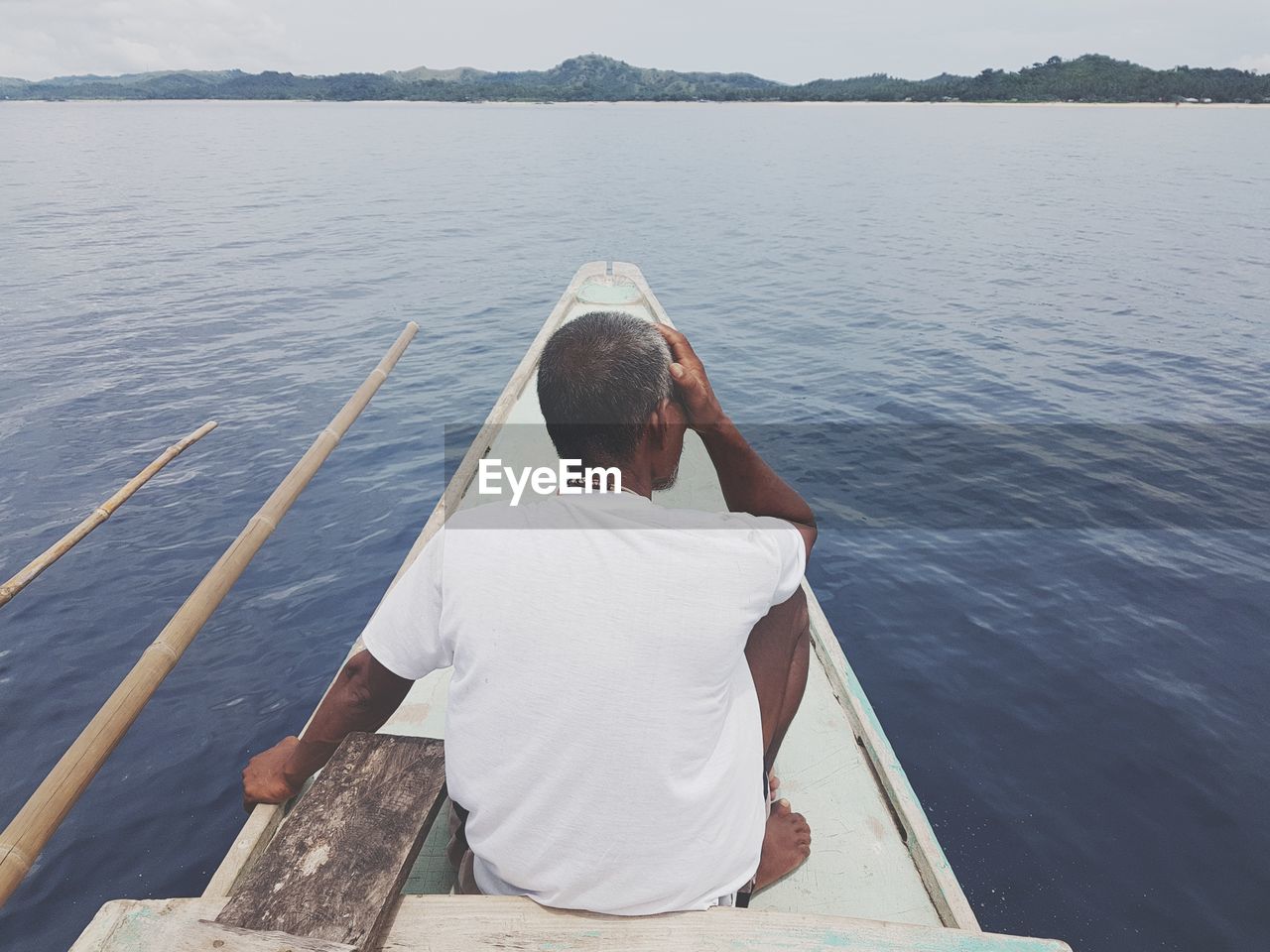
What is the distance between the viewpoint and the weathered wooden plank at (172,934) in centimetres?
192

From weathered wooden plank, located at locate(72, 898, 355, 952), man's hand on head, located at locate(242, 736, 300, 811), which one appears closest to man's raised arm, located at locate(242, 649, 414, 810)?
man's hand on head, located at locate(242, 736, 300, 811)

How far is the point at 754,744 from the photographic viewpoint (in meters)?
2.14

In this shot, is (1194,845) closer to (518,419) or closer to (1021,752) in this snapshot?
(1021,752)

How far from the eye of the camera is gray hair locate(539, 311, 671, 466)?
6.43ft

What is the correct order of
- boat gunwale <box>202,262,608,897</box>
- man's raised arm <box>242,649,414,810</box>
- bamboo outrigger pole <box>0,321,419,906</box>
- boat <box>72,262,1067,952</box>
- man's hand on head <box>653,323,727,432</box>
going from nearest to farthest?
boat <box>72,262,1067,952</box>
man's hand on head <box>653,323,727,432</box>
man's raised arm <box>242,649,414,810</box>
boat gunwale <box>202,262,608,897</box>
bamboo outrigger pole <box>0,321,419,906</box>

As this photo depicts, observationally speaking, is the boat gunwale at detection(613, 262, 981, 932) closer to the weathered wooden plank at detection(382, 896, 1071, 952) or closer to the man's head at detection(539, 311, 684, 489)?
the weathered wooden plank at detection(382, 896, 1071, 952)

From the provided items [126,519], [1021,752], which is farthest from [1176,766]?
[126,519]

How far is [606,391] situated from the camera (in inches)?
76.7

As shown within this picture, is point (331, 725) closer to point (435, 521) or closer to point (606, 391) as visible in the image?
point (606, 391)

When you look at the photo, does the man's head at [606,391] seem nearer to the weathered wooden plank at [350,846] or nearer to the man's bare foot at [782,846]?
the weathered wooden plank at [350,846]

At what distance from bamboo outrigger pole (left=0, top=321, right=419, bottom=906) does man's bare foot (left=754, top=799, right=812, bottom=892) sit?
2.72 metres

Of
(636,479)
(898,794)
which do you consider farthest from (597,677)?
(898,794)

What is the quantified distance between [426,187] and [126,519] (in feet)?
110

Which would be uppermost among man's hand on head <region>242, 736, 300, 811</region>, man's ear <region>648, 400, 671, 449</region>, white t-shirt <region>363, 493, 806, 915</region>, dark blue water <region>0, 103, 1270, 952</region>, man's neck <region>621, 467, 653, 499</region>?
man's ear <region>648, 400, 671, 449</region>
